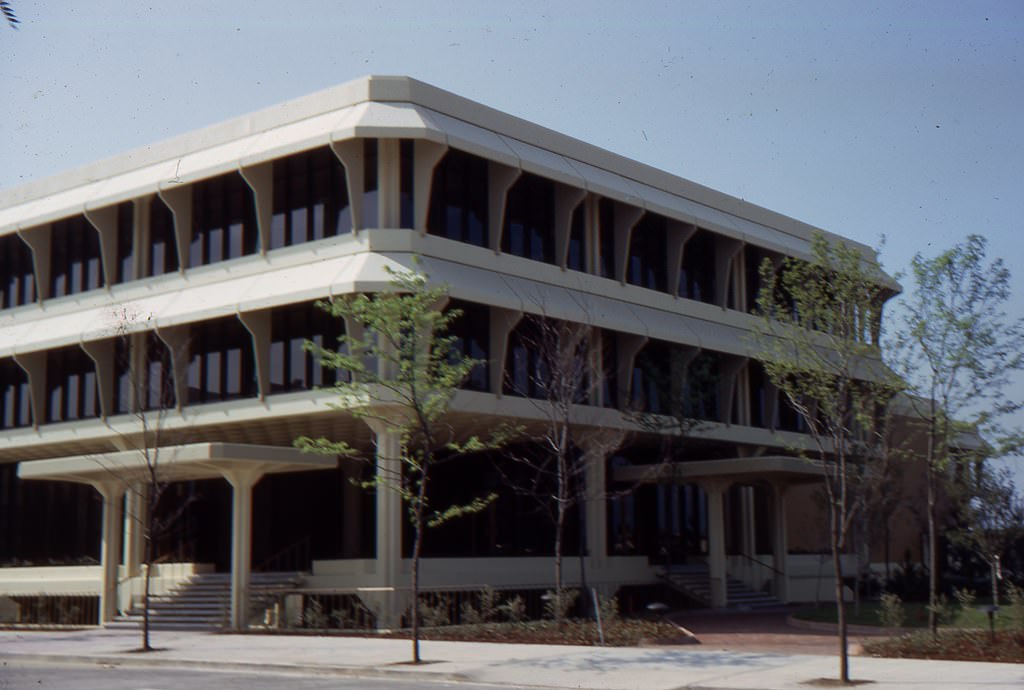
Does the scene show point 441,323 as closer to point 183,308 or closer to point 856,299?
point 856,299

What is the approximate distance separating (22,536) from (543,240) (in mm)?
23001

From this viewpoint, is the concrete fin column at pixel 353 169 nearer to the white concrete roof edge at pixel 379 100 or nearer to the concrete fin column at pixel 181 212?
the white concrete roof edge at pixel 379 100

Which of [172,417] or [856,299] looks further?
[172,417]

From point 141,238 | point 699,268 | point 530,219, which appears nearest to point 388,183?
point 530,219

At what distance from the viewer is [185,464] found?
32.1 metres

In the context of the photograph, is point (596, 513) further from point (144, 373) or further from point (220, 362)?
point (144, 373)

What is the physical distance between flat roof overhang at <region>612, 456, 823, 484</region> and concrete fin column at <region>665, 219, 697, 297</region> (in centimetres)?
643

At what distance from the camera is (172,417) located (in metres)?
36.4

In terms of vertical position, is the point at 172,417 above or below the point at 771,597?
above

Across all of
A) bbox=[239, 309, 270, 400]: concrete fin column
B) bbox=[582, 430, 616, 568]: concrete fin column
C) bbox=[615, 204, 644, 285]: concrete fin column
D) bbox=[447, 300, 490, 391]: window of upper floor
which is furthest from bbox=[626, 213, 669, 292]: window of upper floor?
bbox=[239, 309, 270, 400]: concrete fin column

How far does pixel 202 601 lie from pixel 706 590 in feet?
55.8

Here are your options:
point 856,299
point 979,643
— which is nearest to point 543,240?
point 856,299

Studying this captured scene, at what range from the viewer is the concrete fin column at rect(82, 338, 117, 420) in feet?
126

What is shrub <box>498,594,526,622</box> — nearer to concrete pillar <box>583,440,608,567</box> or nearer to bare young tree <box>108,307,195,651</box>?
concrete pillar <box>583,440,608,567</box>
